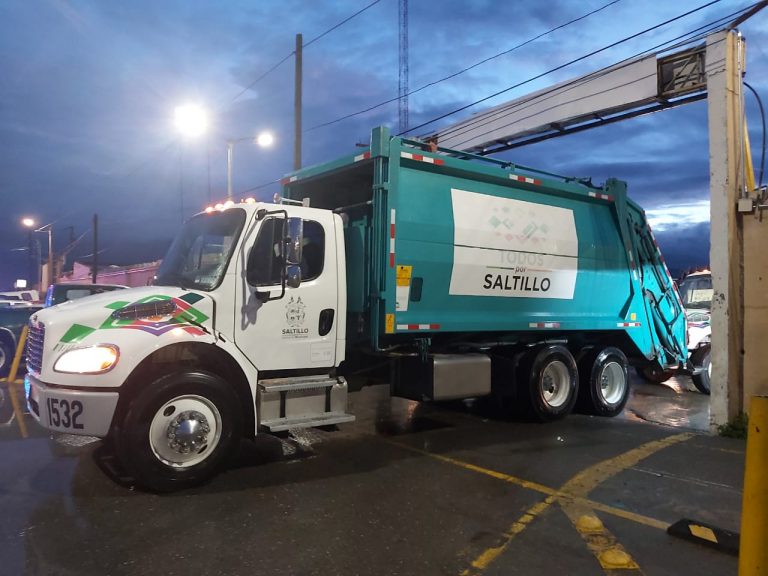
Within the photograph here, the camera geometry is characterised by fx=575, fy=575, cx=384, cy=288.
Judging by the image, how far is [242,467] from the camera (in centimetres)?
547

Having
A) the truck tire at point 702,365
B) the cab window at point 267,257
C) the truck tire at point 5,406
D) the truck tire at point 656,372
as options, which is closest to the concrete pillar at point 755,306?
the truck tire at point 656,372

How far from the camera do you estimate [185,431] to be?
4.79m

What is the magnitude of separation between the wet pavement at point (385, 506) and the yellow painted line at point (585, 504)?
17 mm

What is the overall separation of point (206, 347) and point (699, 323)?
997cm

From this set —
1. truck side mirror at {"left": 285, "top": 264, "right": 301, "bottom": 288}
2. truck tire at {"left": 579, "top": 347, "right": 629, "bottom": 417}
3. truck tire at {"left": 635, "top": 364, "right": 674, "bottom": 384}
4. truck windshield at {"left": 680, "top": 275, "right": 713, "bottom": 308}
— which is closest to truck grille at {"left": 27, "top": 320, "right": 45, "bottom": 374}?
truck side mirror at {"left": 285, "top": 264, "right": 301, "bottom": 288}

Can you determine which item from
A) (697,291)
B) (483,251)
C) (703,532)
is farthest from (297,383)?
(697,291)

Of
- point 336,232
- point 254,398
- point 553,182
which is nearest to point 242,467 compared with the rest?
point 254,398

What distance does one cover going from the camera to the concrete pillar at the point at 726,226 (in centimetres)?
714

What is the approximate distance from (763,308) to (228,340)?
6265 mm

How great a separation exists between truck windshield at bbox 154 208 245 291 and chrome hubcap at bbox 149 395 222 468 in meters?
1.06

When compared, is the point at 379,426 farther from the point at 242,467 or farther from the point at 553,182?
the point at 553,182

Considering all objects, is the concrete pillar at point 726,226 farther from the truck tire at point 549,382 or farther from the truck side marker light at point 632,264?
the truck tire at point 549,382

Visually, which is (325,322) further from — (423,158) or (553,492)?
(553,492)

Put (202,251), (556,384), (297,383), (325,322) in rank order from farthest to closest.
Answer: (556,384)
(325,322)
(202,251)
(297,383)
